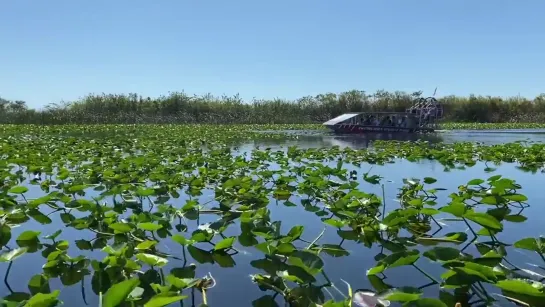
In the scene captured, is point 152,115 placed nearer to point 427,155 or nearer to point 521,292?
point 427,155

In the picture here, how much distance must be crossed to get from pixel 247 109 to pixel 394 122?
1457 centimetres

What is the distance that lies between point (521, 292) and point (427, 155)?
7.20 meters

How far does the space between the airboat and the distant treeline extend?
1166cm

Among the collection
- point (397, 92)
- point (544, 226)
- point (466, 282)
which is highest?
point (397, 92)

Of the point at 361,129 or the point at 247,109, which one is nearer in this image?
the point at 361,129

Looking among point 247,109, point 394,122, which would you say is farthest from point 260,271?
point 247,109

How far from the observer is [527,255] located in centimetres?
252

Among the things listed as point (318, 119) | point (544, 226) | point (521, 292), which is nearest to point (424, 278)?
point (521, 292)

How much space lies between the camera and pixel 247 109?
1287 inches

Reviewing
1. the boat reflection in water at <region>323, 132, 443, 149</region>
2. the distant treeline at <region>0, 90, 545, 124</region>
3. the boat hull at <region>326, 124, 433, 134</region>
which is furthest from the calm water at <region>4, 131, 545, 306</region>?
the distant treeline at <region>0, 90, 545, 124</region>

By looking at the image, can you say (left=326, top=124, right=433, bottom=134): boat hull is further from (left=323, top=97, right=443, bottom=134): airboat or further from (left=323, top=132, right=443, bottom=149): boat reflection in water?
(left=323, top=132, right=443, bottom=149): boat reflection in water

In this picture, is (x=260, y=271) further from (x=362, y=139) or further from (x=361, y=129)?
(x=361, y=129)

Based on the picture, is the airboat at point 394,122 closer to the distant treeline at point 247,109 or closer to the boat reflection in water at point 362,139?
the boat reflection in water at point 362,139

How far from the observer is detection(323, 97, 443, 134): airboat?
18.4m
